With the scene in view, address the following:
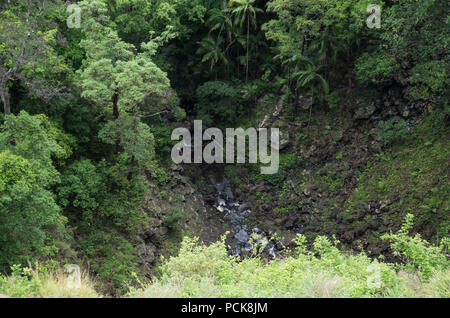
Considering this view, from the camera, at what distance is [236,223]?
57.4ft

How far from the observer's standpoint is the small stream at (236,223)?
16109 mm

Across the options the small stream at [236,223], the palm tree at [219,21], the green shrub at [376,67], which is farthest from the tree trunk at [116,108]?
the green shrub at [376,67]

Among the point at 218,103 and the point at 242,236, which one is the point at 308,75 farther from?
the point at 242,236

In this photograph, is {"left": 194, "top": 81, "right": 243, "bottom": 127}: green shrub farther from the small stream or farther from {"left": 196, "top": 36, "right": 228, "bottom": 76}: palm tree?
the small stream

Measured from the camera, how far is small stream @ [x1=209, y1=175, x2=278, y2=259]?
16.1 meters

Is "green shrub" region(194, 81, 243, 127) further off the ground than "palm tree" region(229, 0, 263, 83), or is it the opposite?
"palm tree" region(229, 0, 263, 83)

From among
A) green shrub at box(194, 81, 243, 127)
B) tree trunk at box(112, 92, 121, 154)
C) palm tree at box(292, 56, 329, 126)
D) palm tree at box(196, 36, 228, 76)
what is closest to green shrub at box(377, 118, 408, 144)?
palm tree at box(292, 56, 329, 126)

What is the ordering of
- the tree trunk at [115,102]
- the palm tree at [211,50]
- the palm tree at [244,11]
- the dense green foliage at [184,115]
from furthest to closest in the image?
1. the palm tree at [211,50]
2. the palm tree at [244,11]
3. the tree trunk at [115,102]
4. the dense green foliage at [184,115]

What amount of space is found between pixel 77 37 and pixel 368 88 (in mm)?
12640

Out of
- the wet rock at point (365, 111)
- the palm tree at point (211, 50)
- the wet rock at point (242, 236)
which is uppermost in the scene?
the palm tree at point (211, 50)

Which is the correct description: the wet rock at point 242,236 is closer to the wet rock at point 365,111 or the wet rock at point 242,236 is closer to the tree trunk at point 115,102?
the tree trunk at point 115,102

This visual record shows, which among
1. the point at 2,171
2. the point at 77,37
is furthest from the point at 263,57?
the point at 2,171

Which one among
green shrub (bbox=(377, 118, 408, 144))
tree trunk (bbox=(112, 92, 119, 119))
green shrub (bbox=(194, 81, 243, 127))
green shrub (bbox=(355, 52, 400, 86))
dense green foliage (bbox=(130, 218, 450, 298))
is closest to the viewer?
dense green foliage (bbox=(130, 218, 450, 298))
